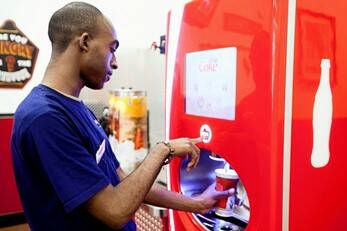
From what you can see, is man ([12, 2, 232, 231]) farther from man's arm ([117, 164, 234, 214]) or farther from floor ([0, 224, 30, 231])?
floor ([0, 224, 30, 231])

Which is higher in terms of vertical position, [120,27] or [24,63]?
[120,27]

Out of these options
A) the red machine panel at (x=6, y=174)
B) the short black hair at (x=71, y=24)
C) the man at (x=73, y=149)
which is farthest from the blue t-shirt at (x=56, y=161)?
the red machine panel at (x=6, y=174)

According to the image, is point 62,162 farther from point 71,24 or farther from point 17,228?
point 17,228

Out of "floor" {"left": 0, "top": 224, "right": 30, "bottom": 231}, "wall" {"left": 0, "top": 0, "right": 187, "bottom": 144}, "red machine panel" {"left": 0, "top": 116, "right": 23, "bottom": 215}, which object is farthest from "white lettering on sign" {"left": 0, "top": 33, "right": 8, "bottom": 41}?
"floor" {"left": 0, "top": 224, "right": 30, "bottom": 231}

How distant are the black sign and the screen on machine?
6.68 ft

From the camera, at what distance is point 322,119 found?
2.75 feet

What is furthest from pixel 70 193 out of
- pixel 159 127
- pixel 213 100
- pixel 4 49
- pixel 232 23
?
pixel 4 49

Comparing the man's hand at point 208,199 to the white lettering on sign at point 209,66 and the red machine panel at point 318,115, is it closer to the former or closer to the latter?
the red machine panel at point 318,115

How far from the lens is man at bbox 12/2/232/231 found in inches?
29.5

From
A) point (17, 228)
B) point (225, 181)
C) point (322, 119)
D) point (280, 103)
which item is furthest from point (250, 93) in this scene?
point (17, 228)

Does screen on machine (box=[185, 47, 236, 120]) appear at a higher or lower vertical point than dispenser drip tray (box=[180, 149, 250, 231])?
higher

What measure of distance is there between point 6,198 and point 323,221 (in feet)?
8.28

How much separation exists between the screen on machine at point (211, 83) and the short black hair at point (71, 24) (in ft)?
1.05

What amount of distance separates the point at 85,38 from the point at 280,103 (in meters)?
0.50
